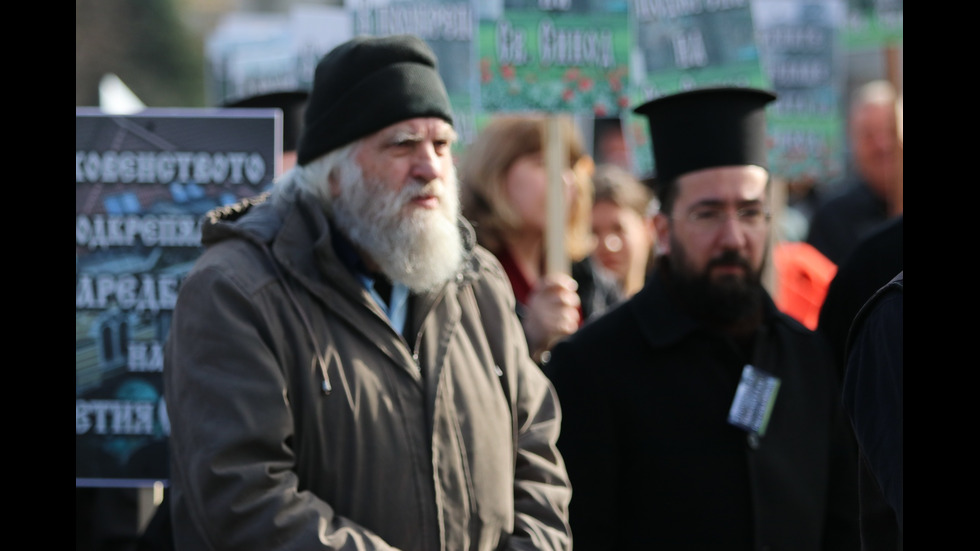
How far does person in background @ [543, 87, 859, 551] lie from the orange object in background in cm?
149

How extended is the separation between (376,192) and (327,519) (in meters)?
0.90

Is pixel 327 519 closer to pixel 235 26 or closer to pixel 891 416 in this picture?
pixel 891 416

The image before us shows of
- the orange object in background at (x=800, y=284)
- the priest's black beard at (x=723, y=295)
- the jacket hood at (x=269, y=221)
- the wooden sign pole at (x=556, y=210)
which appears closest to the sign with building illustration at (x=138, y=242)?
the jacket hood at (x=269, y=221)

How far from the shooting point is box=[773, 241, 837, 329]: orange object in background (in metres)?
5.18

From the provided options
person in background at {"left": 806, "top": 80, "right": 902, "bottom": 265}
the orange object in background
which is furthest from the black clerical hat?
person in background at {"left": 806, "top": 80, "right": 902, "bottom": 265}

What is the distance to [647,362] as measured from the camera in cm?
358

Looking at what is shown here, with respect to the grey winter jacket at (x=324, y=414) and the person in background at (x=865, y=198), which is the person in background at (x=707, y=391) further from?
the person in background at (x=865, y=198)

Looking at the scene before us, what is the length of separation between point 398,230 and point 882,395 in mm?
1513

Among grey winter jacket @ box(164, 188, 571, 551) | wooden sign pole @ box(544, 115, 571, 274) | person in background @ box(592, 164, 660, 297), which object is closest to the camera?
grey winter jacket @ box(164, 188, 571, 551)

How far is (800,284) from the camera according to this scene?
5.29 metres

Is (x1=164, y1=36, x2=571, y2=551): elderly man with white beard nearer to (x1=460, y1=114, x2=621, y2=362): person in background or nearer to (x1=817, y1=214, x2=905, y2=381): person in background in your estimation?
(x1=817, y1=214, x2=905, y2=381): person in background
